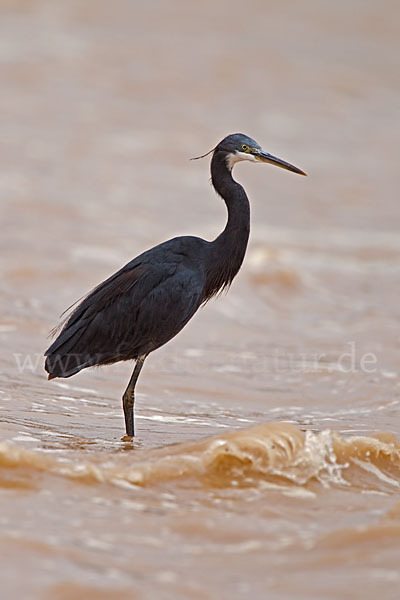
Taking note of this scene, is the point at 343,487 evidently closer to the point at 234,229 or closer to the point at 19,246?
the point at 234,229

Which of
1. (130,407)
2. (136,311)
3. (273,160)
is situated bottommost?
(130,407)

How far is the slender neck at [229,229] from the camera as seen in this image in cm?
671

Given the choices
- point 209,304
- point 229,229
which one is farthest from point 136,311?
point 209,304

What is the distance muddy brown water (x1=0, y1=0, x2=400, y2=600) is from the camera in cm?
406

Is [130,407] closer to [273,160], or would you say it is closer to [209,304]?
[273,160]

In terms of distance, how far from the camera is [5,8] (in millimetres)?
22250

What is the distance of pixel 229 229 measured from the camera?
6.75 m

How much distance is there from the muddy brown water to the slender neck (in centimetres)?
114

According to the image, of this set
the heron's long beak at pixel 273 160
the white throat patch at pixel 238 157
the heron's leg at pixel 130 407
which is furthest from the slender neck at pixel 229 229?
the heron's leg at pixel 130 407

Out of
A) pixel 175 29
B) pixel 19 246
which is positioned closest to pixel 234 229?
pixel 19 246

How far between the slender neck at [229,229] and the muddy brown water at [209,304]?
1139 millimetres

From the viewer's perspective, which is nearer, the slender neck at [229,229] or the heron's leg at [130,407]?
the heron's leg at [130,407]

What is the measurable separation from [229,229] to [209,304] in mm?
5207

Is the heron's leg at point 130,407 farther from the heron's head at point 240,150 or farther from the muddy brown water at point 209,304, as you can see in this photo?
the heron's head at point 240,150
